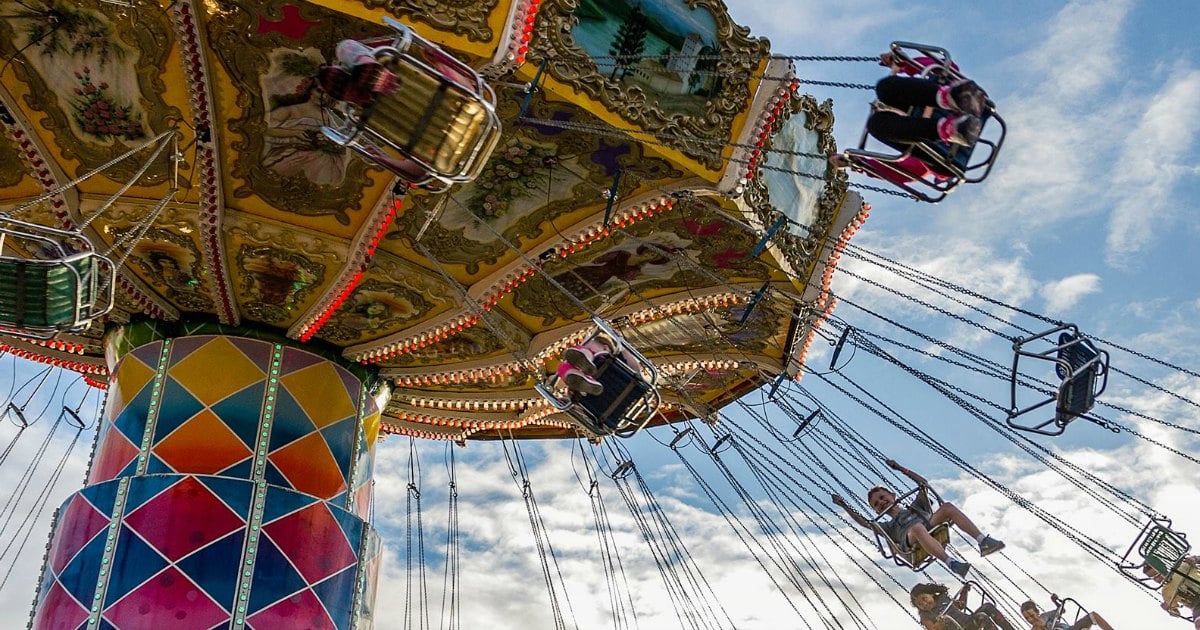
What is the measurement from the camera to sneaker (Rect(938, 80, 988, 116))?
7125mm

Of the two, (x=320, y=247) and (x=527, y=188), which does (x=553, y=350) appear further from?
(x=320, y=247)

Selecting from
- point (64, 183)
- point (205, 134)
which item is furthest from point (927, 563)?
point (64, 183)

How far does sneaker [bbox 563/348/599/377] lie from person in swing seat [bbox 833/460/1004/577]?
10.5ft

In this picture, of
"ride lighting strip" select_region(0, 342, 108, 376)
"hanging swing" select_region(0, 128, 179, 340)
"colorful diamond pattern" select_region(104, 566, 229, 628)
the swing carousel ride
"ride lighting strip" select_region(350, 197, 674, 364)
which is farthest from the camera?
"ride lighting strip" select_region(0, 342, 108, 376)

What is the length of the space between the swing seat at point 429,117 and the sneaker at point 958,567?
5.51 metres

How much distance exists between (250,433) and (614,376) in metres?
3.64

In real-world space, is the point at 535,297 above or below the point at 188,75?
below

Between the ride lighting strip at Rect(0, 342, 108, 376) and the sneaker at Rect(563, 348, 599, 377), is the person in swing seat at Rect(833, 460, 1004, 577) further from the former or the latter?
the ride lighting strip at Rect(0, 342, 108, 376)

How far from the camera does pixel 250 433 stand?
10.3 m

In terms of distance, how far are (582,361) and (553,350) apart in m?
2.43

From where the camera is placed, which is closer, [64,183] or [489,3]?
[489,3]

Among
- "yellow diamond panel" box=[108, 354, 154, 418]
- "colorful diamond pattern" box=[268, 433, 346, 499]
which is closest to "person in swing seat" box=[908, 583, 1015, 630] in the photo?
"colorful diamond pattern" box=[268, 433, 346, 499]

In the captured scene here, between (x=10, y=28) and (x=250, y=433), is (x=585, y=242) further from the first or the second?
(x=10, y=28)

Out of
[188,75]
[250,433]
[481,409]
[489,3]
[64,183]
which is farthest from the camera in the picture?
[481,409]
